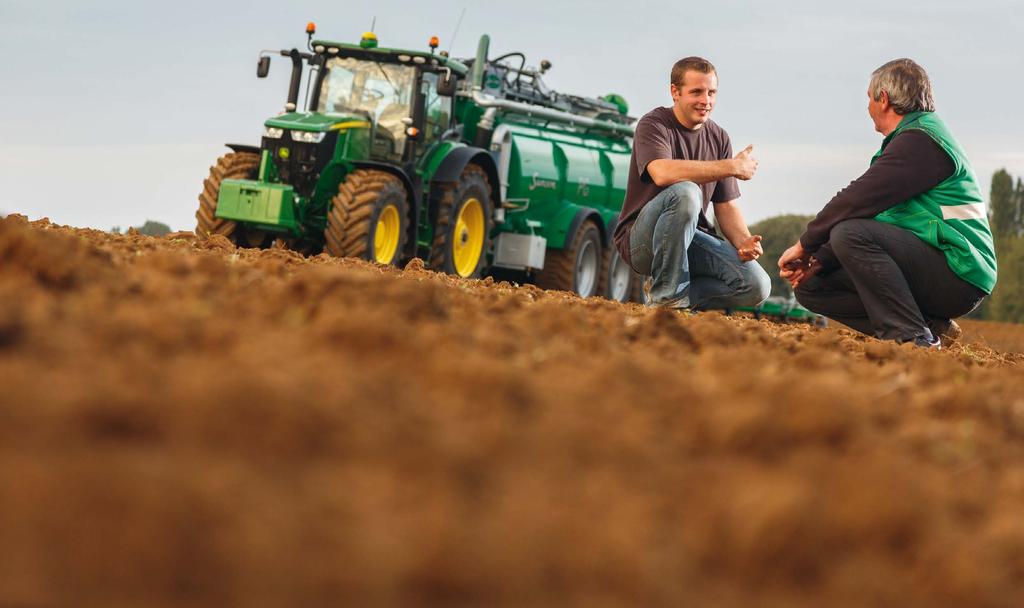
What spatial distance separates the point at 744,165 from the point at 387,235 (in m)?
4.73

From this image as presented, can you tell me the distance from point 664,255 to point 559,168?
320 inches

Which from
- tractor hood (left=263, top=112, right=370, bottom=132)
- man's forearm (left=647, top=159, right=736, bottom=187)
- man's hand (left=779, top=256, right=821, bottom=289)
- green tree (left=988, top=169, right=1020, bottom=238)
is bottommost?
man's hand (left=779, top=256, right=821, bottom=289)

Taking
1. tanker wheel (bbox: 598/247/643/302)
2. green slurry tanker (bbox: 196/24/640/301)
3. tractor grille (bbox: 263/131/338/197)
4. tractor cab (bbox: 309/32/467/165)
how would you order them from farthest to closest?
tanker wheel (bbox: 598/247/643/302), tractor cab (bbox: 309/32/467/165), tractor grille (bbox: 263/131/338/197), green slurry tanker (bbox: 196/24/640/301)

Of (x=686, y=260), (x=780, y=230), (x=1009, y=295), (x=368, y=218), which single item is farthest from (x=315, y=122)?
(x=1009, y=295)

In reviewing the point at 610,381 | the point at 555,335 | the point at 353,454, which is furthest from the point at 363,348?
the point at 555,335

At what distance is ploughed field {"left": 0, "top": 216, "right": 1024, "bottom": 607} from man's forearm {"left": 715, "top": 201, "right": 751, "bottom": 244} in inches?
155

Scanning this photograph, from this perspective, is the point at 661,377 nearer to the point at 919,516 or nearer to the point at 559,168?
the point at 919,516

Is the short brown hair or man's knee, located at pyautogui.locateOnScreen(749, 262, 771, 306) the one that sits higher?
the short brown hair

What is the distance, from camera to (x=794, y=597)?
64.5 inches

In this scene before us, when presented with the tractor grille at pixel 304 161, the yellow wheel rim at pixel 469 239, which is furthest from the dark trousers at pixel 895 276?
the yellow wheel rim at pixel 469 239

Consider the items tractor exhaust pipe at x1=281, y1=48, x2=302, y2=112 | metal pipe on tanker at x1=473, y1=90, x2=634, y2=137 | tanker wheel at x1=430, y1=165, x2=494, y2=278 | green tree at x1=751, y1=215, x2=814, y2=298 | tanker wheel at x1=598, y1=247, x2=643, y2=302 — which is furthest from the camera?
green tree at x1=751, y1=215, x2=814, y2=298

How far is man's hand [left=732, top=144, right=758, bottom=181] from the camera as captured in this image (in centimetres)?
637

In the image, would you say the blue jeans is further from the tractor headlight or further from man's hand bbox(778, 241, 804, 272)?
the tractor headlight

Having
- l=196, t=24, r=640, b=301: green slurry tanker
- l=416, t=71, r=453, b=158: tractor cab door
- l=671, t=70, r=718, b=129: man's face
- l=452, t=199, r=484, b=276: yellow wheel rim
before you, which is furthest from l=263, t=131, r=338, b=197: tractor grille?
l=671, t=70, r=718, b=129: man's face
